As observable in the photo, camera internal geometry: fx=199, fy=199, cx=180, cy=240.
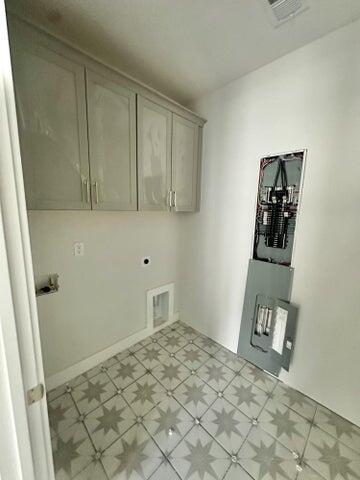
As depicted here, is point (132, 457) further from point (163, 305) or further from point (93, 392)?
point (163, 305)

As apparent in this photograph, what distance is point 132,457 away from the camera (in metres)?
1.18

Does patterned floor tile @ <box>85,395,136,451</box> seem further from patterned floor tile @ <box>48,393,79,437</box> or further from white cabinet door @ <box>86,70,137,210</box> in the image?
white cabinet door @ <box>86,70,137,210</box>

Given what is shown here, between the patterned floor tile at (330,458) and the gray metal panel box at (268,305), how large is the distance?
1.47 ft

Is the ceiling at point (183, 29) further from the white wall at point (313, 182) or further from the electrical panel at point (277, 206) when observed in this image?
the electrical panel at point (277, 206)

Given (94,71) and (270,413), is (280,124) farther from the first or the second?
(270,413)

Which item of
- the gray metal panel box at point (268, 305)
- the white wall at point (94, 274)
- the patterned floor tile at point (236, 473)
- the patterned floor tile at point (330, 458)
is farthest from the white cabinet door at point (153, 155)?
the patterned floor tile at point (330, 458)

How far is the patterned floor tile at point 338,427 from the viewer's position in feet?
4.27

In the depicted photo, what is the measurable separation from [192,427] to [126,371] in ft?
2.39

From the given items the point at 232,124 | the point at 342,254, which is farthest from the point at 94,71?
the point at 342,254

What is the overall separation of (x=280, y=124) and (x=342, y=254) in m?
1.09

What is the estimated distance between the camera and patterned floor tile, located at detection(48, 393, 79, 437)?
52.7 inches

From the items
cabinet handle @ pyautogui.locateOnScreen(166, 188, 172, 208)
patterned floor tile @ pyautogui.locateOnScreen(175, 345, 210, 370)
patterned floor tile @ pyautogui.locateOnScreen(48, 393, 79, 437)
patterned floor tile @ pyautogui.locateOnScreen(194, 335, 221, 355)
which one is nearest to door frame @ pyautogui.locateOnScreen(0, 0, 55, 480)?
patterned floor tile @ pyautogui.locateOnScreen(48, 393, 79, 437)

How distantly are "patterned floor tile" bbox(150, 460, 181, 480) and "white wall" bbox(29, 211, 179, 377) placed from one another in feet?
3.37

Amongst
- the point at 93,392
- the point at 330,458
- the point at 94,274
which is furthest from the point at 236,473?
the point at 94,274
